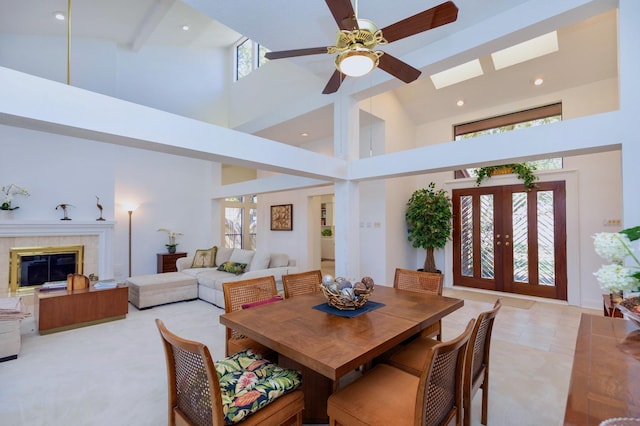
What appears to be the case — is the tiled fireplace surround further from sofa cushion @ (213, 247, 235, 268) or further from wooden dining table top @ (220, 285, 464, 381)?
wooden dining table top @ (220, 285, 464, 381)

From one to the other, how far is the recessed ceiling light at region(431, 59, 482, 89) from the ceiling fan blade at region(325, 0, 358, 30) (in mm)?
3696

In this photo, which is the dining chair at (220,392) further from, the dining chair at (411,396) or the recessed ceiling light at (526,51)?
the recessed ceiling light at (526,51)

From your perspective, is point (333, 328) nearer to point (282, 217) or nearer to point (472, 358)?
point (472, 358)

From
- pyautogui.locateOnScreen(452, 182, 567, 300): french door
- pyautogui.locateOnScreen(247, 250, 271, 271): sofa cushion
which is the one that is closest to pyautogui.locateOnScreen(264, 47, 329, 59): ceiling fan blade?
pyautogui.locateOnScreen(247, 250, 271, 271): sofa cushion

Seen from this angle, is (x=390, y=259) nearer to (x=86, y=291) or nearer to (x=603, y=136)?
(x=603, y=136)

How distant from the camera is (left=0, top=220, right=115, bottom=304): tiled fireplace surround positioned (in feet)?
15.6

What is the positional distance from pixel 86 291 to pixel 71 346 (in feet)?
2.75

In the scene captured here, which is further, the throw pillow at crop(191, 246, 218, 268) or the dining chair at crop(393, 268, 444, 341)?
the throw pillow at crop(191, 246, 218, 268)

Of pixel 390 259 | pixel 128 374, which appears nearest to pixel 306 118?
pixel 390 259

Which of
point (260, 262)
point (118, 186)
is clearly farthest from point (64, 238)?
point (260, 262)

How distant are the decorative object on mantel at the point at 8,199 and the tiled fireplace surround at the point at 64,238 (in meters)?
0.14

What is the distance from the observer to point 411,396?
1.50m

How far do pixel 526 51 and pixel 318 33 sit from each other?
3.26 metres

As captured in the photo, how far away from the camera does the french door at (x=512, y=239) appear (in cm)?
498
